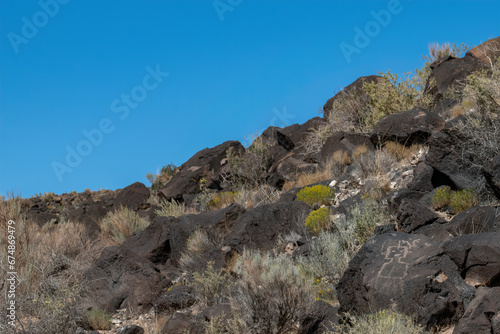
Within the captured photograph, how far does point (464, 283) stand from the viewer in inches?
233

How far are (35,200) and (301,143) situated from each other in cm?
1608

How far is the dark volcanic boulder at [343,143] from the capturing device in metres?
15.2

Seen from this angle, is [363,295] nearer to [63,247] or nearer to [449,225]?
[449,225]

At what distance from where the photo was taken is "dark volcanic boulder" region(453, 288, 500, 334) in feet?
16.4

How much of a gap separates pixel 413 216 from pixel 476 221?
1.00m

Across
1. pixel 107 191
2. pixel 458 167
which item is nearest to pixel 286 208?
pixel 458 167

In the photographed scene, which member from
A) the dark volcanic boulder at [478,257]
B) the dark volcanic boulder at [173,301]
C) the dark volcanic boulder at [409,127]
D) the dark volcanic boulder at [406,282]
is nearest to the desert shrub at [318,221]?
the dark volcanic boulder at [173,301]

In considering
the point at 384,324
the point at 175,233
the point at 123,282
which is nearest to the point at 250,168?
the point at 175,233

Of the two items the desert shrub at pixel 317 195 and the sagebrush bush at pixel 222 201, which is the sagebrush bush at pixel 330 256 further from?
the sagebrush bush at pixel 222 201

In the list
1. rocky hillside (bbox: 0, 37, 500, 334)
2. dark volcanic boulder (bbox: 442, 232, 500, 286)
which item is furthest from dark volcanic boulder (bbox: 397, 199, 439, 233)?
dark volcanic boulder (bbox: 442, 232, 500, 286)

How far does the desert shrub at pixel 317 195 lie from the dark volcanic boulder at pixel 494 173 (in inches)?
176

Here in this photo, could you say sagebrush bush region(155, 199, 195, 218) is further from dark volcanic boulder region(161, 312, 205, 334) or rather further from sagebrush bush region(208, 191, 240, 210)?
dark volcanic boulder region(161, 312, 205, 334)

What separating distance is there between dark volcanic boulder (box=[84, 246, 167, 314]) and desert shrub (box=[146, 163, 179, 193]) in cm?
1154

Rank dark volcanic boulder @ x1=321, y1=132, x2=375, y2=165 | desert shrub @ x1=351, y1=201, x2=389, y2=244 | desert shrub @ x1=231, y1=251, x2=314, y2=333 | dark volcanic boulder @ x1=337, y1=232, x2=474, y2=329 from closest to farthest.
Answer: dark volcanic boulder @ x1=337, y1=232, x2=474, y2=329, desert shrub @ x1=231, y1=251, x2=314, y2=333, desert shrub @ x1=351, y1=201, x2=389, y2=244, dark volcanic boulder @ x1=321, y1=132, x2=375, y2=165
